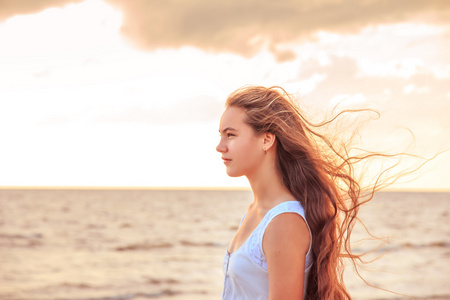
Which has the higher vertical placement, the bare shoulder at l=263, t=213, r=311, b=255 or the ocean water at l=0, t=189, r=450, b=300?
the bare shoulder at l=263, t=213, r=311, b=255

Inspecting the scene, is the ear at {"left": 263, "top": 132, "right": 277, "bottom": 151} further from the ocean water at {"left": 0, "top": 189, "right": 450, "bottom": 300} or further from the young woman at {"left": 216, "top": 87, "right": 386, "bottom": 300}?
the ocean water at {"left": 0, "top": 189, "right": 450, "bottom": 300}

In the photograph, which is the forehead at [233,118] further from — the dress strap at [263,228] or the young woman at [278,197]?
the dress strap at [263,228]

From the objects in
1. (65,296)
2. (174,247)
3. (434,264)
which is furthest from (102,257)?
(434,264)

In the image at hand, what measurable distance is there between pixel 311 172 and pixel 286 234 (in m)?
0.36

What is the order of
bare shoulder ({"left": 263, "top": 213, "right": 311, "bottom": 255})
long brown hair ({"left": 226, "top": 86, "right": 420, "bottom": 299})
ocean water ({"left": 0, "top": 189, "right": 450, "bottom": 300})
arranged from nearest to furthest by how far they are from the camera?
bare shoulder ({"left": 263, "top": 213, "right": 311, "bottom": 255}), long brown hair ({"left": 226, "top": 86, "right": 420, "bottom": 299}), ocean water ({"left": 0, "top": 189, "right": 450, "bottom": 300})

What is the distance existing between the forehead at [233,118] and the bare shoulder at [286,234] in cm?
41

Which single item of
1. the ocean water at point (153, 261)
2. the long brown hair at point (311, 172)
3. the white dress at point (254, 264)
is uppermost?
the long brown hair at point (311, 172)

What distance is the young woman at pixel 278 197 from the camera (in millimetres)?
1971

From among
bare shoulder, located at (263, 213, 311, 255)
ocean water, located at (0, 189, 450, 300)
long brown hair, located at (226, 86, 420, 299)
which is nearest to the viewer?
bare shoulder, located at (263, 213, 311, 255)

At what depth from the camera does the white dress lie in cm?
198

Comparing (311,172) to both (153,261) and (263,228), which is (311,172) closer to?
(263,228)

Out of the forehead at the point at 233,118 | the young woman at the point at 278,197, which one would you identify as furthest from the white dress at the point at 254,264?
the forehead at the point at 233,118

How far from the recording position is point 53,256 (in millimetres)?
17578

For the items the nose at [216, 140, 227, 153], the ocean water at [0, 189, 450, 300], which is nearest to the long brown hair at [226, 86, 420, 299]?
the nose at [216, 140, 227, 153]
